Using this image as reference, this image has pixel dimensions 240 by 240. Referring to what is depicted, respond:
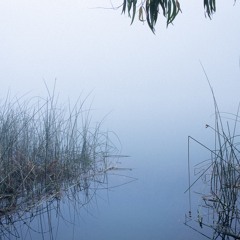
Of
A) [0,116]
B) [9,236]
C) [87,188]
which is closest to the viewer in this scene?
[9,236]

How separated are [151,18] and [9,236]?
3.66 feet

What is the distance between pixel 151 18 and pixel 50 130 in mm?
1221

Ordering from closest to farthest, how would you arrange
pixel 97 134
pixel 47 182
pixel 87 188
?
pixel 47 182
pixel 87 188
pixel 97 134

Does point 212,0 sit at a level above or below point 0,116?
above

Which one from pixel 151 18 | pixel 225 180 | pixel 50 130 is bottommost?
pixel 225 180

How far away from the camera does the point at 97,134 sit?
10.9ft

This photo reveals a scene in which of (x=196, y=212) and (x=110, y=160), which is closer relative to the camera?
(x=196, y=212)

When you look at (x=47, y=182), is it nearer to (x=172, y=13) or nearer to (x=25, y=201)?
(x=25, y=201)

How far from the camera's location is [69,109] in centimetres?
286

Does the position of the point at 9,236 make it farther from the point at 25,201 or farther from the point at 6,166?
the point at 6,166

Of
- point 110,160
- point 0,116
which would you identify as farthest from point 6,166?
point 110,160

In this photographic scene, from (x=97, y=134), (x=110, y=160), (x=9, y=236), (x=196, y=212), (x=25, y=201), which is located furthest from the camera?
(x=110, y=160)

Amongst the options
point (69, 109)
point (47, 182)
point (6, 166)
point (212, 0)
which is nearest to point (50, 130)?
point (69, 109)

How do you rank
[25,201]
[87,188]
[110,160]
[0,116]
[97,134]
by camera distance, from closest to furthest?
1. [25,201]
2. [87,188]
3. [0,116]
4. [97,134]
5. [110,160]
